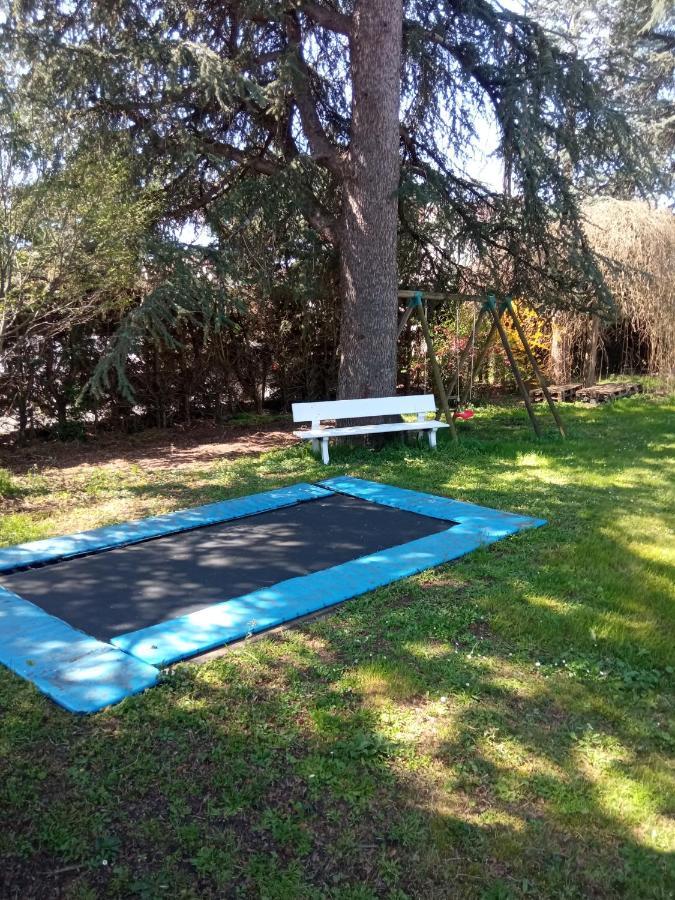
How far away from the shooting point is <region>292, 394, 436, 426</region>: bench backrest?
7617mm

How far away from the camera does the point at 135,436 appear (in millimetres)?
9273

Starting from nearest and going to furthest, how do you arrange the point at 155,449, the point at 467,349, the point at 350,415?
1. the point at 350,415
2. the point at 155,449
3. the point at 467,349

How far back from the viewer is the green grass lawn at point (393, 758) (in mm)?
2012

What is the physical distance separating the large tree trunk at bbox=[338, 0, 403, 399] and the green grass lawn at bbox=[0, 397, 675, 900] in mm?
4134

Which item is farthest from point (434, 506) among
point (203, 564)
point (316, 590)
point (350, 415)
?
point (350, 415)

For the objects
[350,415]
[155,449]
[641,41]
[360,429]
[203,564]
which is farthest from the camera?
[641,41]

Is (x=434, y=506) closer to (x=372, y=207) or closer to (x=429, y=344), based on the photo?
(x=429, y=344)

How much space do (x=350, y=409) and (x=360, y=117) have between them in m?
3.45

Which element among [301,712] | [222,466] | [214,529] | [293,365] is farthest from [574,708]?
[293,365]

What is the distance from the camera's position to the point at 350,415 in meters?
7.73

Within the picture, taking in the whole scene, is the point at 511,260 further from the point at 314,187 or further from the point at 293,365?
the point at 293,365

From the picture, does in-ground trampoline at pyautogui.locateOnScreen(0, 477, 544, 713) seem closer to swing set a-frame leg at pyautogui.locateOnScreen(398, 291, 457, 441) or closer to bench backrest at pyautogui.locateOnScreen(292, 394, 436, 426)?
bench backrest at pyautogui.locateOnScreen(292, 394, 436, 426)

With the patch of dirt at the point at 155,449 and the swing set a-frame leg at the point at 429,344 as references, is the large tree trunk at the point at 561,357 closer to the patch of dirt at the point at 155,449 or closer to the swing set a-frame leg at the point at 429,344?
the swing set a-frame leg at the point at 429,344

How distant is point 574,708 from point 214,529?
10.5 ft
